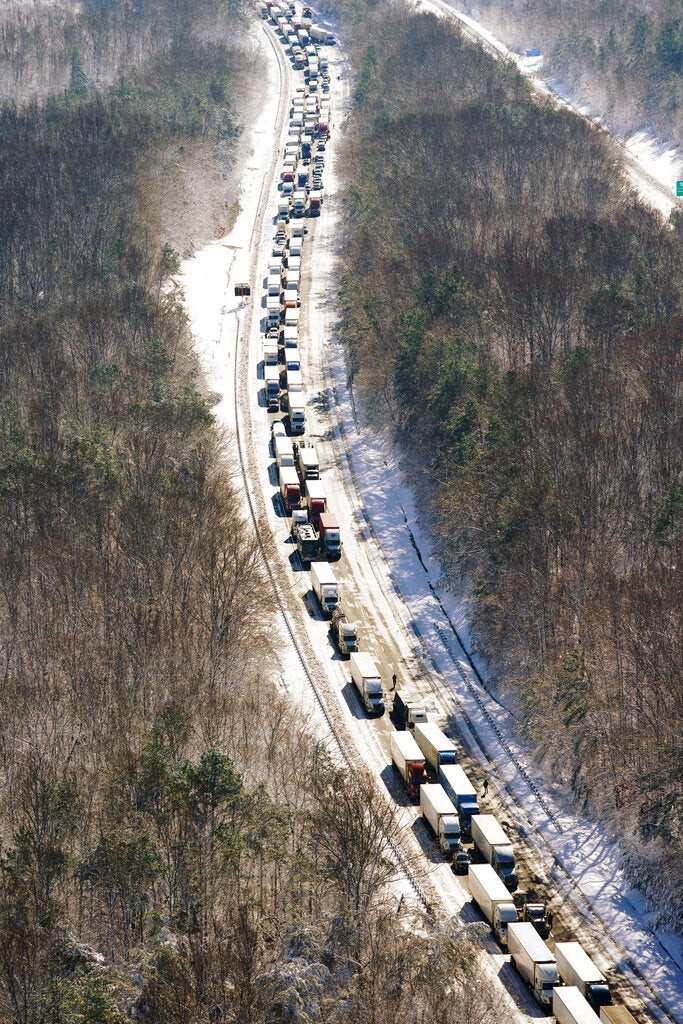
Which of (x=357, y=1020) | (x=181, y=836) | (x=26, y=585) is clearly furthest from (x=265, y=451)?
(x=357, y=1020)

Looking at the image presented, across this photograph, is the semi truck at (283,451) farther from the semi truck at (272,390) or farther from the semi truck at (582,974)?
the semi truck at (582,974)

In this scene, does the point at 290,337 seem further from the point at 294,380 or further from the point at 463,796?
the point at 463,796

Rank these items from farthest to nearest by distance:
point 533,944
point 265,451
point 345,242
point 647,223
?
point 345,242
point 647,223
point 265,451
point 533,944

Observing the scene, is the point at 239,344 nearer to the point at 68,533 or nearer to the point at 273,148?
the point at 68,533

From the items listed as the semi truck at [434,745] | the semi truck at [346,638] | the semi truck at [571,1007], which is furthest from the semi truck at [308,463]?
the semi truck at [571,1007]

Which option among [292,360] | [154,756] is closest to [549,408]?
[292,360]

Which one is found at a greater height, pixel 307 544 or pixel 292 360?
pixel 292 360
